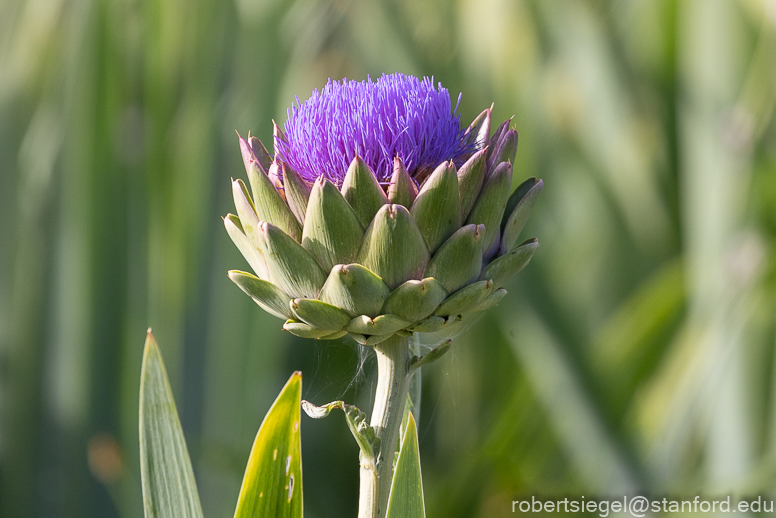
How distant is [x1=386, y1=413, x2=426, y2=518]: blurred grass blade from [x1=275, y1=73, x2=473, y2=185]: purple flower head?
0.16 meters

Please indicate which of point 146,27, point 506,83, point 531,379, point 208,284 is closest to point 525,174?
point 506,83

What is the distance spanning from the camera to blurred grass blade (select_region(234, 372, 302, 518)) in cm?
39

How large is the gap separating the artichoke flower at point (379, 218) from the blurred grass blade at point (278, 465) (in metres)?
0.04

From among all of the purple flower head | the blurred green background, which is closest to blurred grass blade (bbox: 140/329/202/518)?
the purple flower head

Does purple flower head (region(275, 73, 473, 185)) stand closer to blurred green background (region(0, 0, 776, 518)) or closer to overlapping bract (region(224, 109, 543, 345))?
overlapping bract (region(224, 109, 543, 345))

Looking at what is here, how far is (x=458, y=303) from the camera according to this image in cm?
38

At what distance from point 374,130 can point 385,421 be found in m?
0.17

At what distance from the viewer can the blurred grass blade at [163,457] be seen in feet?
1.34

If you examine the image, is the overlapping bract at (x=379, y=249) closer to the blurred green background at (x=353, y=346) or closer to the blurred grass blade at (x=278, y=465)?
the blurred grass blade at (x=278, y=465)

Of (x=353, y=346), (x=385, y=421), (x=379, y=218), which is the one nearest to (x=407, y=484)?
(x=385, y=421)

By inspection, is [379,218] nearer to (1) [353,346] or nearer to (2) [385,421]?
(2) [385,421]

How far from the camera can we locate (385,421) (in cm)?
39

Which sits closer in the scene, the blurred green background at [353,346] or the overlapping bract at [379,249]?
the overlapping bract at [379,249]

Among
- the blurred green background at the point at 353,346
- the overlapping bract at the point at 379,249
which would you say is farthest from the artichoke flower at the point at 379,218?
the blurred green background at the point at 353,346
